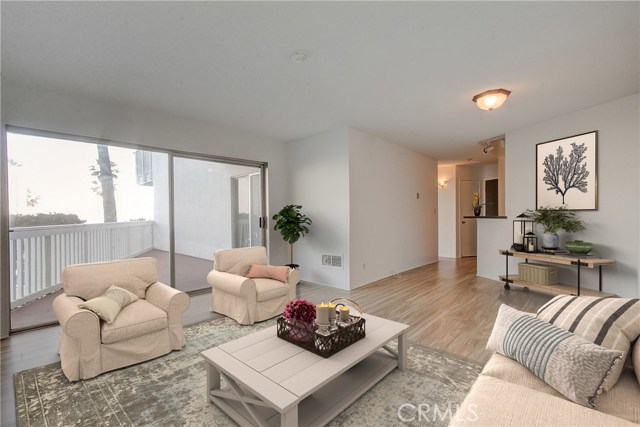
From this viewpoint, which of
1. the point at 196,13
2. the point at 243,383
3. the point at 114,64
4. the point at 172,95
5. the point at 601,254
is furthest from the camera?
the point at 601,254

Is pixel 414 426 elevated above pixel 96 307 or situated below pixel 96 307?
below

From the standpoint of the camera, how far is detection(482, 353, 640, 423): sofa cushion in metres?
1.19

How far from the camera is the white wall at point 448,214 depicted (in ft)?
26.7

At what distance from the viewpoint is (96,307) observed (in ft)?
7.27

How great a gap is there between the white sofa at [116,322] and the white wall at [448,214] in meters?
7.40

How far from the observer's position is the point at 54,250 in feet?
11.2

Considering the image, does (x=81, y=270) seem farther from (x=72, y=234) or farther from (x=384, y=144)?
(x=384, y=144)

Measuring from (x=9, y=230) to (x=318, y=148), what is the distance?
13.4 ft

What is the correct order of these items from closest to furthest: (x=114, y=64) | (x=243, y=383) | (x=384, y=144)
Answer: (x=243, y=383) < (x=114, y=64) < (x=384, y=144)

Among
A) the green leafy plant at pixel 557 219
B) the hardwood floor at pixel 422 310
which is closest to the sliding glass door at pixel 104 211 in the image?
the hardwood floor at pixel 422 310

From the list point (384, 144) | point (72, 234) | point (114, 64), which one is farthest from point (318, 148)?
point (72, 234)

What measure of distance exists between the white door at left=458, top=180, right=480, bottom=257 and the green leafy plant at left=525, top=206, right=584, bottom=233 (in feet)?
12.7

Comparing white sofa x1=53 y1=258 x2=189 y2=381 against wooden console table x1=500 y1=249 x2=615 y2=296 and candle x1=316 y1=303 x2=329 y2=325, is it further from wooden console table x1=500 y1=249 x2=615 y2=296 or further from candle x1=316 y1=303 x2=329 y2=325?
wooden console table x1=500 y1=249 x2=615 y2=296

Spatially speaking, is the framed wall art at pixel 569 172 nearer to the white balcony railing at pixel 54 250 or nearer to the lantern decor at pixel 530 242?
the lantern decor at pixel 530 242
